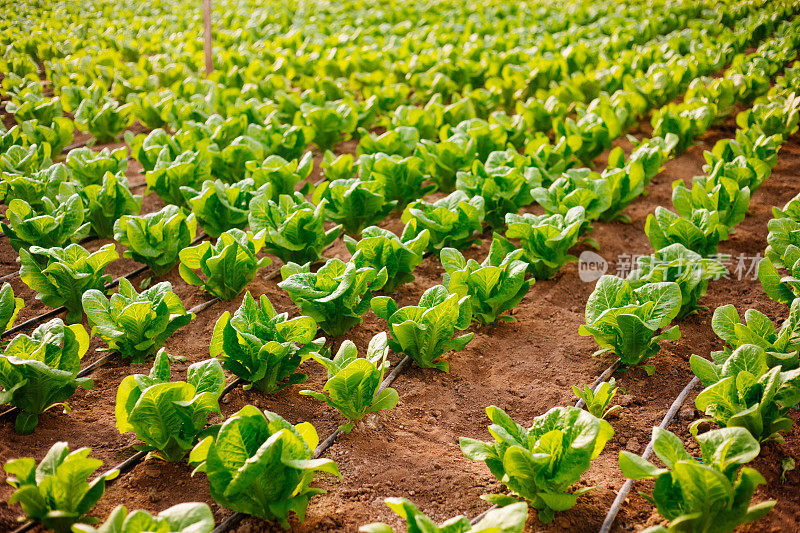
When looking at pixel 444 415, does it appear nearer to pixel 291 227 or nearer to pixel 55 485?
pixel 291 227

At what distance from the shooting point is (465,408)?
261 centimetres

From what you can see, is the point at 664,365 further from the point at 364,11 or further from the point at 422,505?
the point at 364,11

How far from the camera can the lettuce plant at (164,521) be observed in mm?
1654

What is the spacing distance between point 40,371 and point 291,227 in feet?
4.49

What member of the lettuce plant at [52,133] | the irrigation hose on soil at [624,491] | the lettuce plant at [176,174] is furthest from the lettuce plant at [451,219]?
the lettuce plant at [52,133]

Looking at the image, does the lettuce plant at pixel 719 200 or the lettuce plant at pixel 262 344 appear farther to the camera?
the lettuce plant at pixel 719 200

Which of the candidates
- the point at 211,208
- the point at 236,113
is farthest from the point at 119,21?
the point at 211,208

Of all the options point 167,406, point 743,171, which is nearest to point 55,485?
point 167,406

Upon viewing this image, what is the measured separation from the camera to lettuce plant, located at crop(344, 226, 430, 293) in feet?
9.95

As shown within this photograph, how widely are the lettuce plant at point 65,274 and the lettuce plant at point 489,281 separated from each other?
155 centimetres

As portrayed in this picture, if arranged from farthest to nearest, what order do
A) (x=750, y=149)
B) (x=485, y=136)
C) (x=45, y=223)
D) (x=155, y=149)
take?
(x=485, y=136) < (x=750, y=149) < (x=155, y=149) < (x=45, y=223)

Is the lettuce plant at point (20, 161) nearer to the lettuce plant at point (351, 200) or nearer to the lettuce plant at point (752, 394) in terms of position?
the lettuce plant at point (351, 200)

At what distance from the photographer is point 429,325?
8.54ft

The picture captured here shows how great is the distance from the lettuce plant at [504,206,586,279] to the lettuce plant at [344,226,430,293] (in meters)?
0.42
